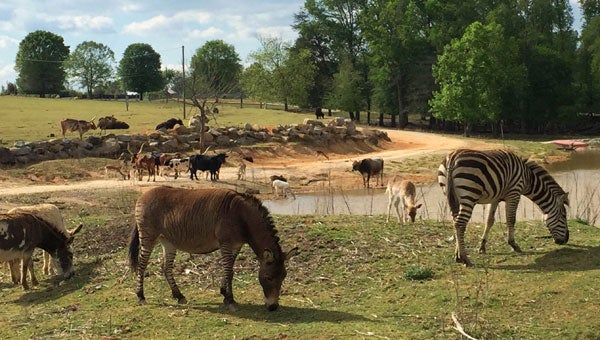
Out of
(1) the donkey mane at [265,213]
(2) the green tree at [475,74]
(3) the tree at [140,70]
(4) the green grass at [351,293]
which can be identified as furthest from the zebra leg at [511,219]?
(3) the tree at [140,70]

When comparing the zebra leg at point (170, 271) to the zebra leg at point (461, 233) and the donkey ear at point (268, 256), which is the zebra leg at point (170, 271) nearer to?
the donkey ear at point (268, 256)

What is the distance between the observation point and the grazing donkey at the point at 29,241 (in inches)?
415

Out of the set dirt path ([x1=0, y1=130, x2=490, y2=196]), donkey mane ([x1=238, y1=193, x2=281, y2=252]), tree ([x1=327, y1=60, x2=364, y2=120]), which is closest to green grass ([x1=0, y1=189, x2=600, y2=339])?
donkey mane ([x1=238, y1=193, x2=281, y2=252])

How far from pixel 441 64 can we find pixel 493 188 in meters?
46.6

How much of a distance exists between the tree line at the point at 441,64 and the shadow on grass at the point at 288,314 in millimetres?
36747

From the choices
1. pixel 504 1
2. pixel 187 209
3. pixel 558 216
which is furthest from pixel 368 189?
pixel 504 1

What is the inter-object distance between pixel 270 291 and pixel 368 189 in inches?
834

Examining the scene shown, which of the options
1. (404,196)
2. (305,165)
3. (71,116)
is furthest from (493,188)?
(71,116)

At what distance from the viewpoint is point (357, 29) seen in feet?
239

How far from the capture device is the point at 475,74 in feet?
174

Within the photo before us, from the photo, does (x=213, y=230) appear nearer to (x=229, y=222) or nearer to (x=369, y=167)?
(x=229, y=222)

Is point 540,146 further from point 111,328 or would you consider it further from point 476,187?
point 111,328

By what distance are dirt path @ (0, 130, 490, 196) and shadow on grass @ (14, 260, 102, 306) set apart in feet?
43.5

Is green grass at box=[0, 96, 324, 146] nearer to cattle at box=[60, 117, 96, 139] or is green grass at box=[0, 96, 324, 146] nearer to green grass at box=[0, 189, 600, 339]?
cattle at box=[60, 117, 96, 139]
